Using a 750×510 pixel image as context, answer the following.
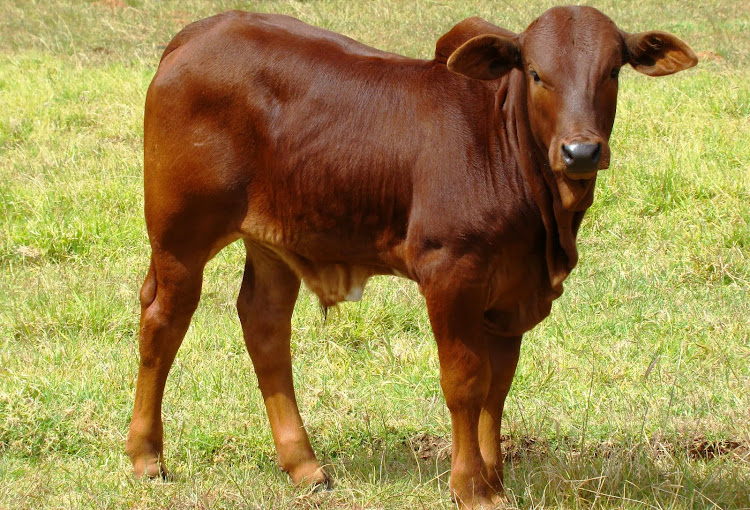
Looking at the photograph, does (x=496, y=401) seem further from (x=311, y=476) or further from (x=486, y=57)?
(x=486, y=57)

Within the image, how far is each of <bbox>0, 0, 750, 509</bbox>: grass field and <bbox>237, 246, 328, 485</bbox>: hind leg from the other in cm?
20

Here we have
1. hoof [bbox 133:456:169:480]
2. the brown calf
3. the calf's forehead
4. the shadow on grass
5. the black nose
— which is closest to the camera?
the black nose

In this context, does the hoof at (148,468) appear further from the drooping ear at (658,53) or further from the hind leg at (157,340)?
the drooping ear at (658,53)

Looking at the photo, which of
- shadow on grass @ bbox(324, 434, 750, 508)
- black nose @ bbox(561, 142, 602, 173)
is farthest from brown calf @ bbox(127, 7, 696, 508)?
shadow on grass @ bbox(324, 434, 750, 508)

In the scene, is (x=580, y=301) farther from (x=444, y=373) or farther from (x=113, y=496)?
(x=113, y=496)

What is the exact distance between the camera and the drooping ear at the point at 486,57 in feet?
11.1

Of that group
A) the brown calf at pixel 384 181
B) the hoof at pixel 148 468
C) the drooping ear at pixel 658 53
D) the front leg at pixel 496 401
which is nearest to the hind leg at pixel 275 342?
the brown calf at pixel 384 181

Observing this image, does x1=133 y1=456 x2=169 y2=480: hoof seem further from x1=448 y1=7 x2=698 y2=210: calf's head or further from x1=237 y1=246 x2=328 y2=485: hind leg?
x1=448 y1=7 x2=698 y2=210: calf's head

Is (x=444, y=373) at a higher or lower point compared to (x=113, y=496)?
Result: higher

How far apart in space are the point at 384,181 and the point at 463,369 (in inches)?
29.3

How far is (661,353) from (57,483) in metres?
2.95

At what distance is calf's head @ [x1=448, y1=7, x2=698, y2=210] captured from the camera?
10.5 feet

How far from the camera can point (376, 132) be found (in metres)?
3.76

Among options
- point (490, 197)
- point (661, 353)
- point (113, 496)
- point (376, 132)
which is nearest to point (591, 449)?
point (661, 353)
